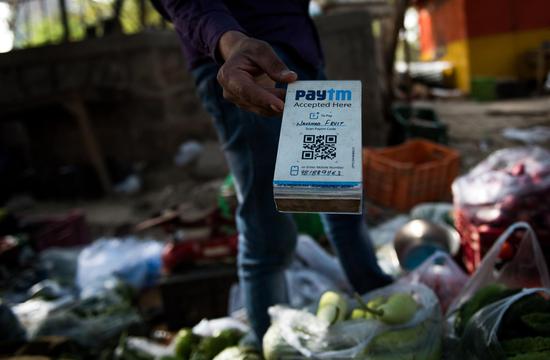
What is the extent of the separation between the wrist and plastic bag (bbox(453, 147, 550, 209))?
1.51 meters

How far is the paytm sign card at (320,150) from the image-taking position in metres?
1.04

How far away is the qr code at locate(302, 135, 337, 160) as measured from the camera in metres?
1.08

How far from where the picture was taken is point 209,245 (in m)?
2.71

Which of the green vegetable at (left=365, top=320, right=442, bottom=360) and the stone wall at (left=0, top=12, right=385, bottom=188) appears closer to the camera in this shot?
the green vegetable at (left=365, top=320, right=442, bottom=360)

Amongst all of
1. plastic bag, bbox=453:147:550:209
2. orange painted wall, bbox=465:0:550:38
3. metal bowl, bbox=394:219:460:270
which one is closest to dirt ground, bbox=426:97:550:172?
orange painted wall, bbox=465:0:550:38

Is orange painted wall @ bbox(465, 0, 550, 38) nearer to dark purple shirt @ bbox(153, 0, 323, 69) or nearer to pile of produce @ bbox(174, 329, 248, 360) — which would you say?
dark purple shirt @ bbox(153, 0, 323, 69)

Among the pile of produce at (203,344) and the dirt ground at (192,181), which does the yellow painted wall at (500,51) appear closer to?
the dirt ground at (192,181)

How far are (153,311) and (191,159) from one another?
10.3ft

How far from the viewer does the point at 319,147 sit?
110cm

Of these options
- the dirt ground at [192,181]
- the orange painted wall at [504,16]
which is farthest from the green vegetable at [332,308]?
the orange painted wall at [504,16]

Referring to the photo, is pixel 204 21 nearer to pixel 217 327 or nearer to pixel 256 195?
pixel 256 195

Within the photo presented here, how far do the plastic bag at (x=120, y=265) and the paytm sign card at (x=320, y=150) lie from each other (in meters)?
2.21

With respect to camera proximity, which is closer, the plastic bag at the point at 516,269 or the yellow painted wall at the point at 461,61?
the plastic bag at the point at 516,269

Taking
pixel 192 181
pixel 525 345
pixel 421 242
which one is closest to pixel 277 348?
pixel 525 345
